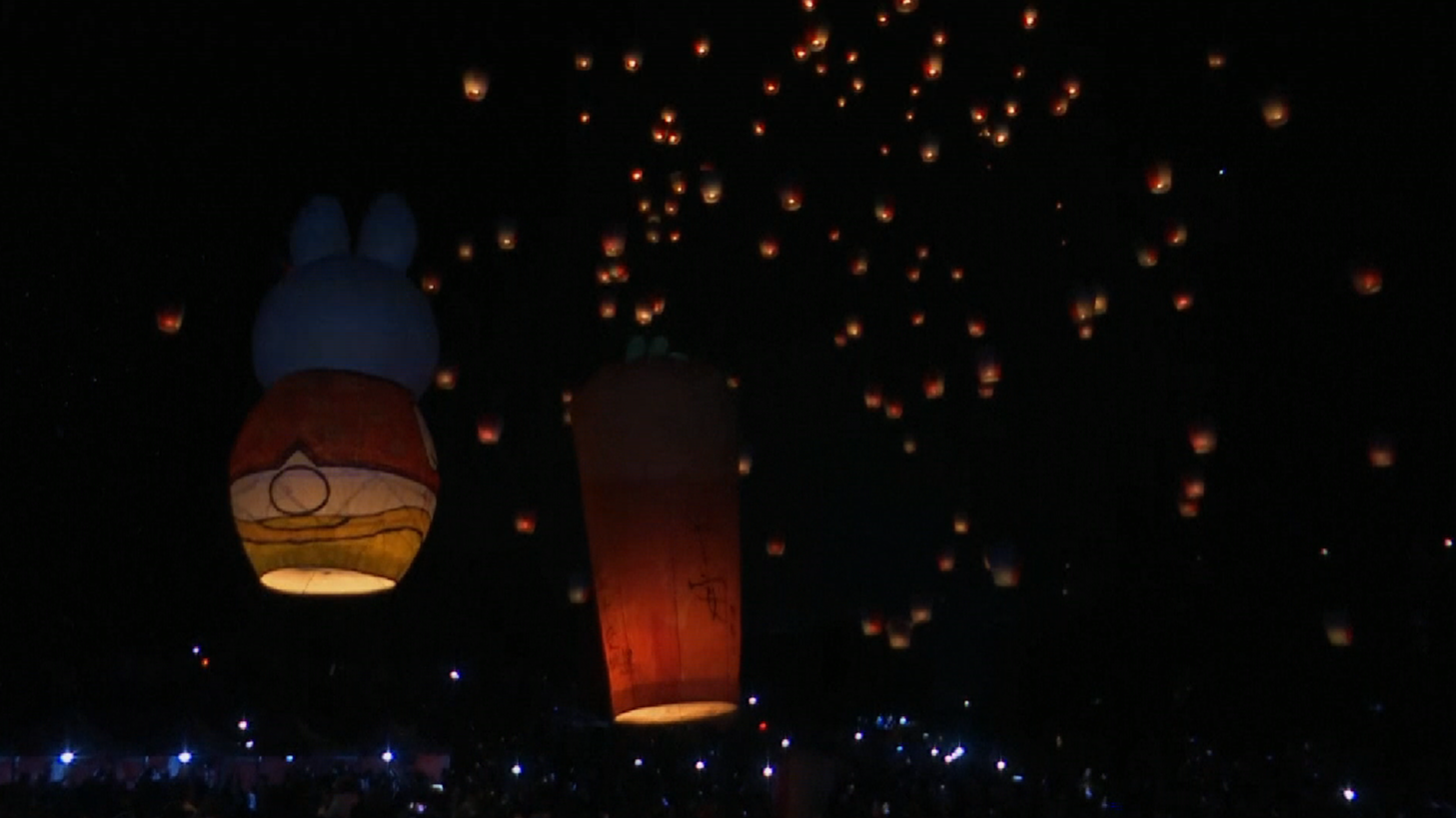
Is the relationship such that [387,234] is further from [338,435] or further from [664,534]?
[664,534]

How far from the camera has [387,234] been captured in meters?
6.45

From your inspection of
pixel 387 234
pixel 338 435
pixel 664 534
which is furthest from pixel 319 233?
pixel 664 534

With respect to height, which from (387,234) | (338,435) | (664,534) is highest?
(387,234)

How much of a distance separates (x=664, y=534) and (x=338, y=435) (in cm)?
117

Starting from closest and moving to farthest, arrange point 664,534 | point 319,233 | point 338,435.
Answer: point 338,435 < point 664,534 < point 319,233

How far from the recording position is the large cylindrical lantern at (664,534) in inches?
231

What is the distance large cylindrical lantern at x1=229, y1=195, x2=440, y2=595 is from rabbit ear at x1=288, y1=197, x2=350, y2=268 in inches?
4.0

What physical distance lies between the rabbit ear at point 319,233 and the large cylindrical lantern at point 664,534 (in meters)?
1.19

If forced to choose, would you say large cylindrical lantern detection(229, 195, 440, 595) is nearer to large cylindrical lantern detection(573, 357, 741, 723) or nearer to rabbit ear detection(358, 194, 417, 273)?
rabbit ear detection(358, 194, 417, 273)

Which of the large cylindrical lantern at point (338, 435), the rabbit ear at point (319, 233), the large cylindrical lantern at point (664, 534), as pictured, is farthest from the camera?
the rabbit ear at point (319, 233)

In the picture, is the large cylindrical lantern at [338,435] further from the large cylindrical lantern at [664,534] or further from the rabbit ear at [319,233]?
the large cylindrical lantern at [664,534]

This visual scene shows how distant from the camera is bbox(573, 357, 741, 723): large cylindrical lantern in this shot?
231 inches

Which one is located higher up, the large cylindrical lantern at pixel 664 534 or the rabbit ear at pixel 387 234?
the rabbit ear at pixel 387 234

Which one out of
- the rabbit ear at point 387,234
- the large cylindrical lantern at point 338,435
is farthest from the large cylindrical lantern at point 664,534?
the rabbit ear at point 387,234
